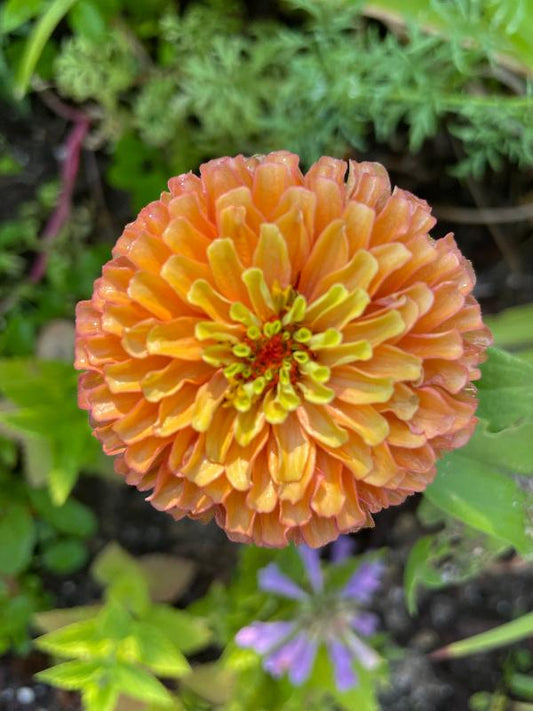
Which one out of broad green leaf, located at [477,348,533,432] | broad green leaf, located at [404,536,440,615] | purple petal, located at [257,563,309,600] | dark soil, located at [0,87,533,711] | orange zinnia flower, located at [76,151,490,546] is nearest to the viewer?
orange zinnia flower, located at [76,151,490,546]

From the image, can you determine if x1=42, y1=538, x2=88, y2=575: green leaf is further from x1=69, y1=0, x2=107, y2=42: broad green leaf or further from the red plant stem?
x1=69, y1=0, x2=107, y2=42: broad green leaf

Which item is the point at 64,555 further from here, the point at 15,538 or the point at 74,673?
the point at 74,673

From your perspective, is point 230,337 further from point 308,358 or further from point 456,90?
point 456,90

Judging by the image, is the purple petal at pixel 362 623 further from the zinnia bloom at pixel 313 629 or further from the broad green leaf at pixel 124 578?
the broad green leaf at pixel 124 578

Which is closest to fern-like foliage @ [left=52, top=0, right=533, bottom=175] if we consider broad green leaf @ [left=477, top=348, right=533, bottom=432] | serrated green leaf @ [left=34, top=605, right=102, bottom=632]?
broad green leaf @ [left=477, top=348, right=533, bottom=432]

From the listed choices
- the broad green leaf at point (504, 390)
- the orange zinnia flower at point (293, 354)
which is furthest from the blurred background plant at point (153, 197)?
the orange zinnia flower at point (293, 354)

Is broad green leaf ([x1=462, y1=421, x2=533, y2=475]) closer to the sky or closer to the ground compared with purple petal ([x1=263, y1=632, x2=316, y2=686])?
closer to the sky

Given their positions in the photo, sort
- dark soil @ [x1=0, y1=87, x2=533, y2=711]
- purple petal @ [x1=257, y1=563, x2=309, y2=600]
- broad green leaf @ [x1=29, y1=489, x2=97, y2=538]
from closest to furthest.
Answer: purple petal @ [x1=257, y1=563, x2=309, y2=600] < broad green leaf @ [x1=29, y1=489, x2=97, y2=538] < dark soil @ [x1=0, y1=87, x2=533, y2=711]
